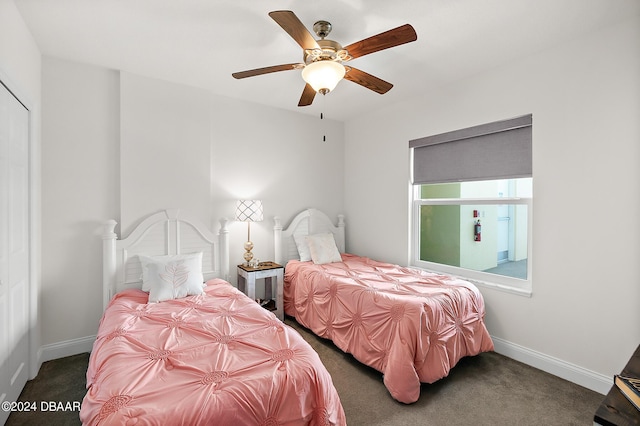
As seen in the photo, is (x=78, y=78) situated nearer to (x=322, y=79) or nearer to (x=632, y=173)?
(x=322, y=79)

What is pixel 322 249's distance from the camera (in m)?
3.72

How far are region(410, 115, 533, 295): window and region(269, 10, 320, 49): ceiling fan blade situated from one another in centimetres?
197

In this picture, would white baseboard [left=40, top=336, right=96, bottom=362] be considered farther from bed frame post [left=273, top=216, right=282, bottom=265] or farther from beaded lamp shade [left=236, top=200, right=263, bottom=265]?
bed frame post [left=273, top=216, right=282, bottom=265]

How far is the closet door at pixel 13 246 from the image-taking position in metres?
1.89

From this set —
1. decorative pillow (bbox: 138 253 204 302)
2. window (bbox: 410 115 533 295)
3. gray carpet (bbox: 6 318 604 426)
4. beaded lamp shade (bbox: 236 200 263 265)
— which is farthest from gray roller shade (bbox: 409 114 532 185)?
decorative pillow (bbox: 138 253 204 302)

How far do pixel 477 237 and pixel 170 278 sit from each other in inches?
117

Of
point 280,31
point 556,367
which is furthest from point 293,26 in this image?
point 556,367

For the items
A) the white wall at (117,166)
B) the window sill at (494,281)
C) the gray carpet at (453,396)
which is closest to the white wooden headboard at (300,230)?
the white wall at (117,166)

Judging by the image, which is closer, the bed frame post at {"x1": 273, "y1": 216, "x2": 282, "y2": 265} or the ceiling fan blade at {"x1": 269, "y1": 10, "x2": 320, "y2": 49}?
the ceiling fan blade at {"x1": 269, "y1": 10, "x2": 320, "y2": 49}

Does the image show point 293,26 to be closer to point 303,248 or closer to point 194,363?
point 194,363

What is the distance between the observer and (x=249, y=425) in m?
1.28

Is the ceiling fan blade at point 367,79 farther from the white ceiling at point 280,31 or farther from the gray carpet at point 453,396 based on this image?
the gray carpet at point 453,396

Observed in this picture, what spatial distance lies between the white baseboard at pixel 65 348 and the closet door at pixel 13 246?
323 millimetres

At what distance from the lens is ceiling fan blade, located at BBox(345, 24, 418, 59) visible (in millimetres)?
1670
